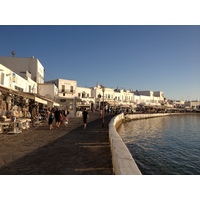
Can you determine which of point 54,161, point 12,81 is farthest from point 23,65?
point 54,161

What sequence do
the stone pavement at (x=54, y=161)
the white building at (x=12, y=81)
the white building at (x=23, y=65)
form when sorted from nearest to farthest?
1. the stone pavement at (x=54, y=161)
2. the white building at (x=12, y=81)
3. the white building at (x=23, y=65)

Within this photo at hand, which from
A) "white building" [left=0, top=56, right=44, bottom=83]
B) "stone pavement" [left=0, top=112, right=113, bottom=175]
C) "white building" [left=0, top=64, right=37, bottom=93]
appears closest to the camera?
"stone pavement" [left=0, top=112, right=113, bottom=175]

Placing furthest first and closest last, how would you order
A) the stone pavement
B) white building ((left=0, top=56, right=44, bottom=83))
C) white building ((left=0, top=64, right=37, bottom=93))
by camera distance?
1. white building ((left=0, top=56, right=44, bottom=83))
2. white building ((left=0, top=64, right=37, bottom=93))
3. the stone pavement

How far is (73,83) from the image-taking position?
40125mm

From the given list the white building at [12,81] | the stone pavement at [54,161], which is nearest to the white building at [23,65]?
the white building at [12,81]

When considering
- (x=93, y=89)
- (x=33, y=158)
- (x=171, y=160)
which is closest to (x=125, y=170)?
(x=33, y=158)

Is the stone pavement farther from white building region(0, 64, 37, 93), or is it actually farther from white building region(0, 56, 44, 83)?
white building region(0, 56, 44, 83)

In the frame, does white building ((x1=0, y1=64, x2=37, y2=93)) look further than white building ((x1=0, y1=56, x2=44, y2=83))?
No

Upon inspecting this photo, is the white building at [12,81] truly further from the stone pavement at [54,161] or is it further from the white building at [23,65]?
the stone pavement at [54,161]

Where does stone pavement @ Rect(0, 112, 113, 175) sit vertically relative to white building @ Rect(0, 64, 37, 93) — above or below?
below

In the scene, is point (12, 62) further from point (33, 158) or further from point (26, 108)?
point (33, 158)

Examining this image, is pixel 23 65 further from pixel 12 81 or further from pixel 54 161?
pixel 54 161

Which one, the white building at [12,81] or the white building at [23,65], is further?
the white building at [23,65]

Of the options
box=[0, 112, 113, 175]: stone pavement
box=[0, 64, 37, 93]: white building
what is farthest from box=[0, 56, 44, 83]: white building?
box=[0, 112, 113, 175]: stone pavement
